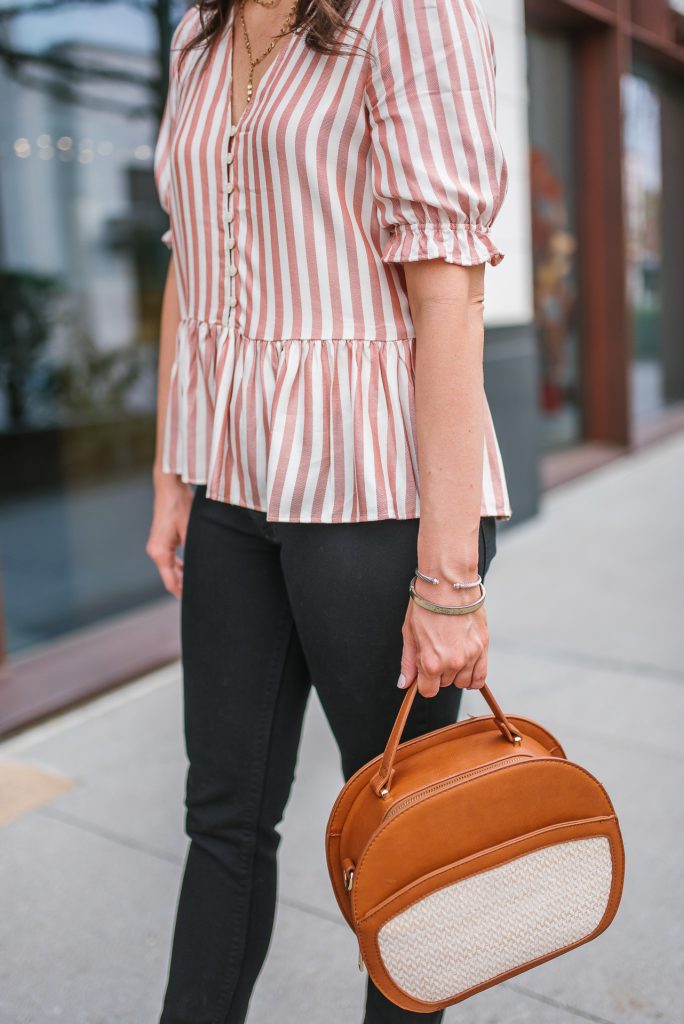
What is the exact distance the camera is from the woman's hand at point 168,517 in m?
1.67

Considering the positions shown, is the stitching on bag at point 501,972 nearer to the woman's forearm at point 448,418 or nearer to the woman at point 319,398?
the woman at point 319,398

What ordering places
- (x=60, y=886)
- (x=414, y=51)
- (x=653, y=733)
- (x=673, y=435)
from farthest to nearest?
(x=673, y=435)
(x=653, y=733)
(x=60, y=886)
(x=414, y=51)

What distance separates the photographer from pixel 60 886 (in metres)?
2.38

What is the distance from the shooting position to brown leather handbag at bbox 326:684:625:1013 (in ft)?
4.07

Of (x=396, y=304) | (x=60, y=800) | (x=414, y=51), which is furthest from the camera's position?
(x=60, y=800)

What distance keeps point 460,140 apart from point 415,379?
0.27 metres

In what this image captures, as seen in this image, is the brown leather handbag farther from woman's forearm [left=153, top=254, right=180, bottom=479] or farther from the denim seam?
woman's forearm [left=153, top=254, right=180, bottom=479]

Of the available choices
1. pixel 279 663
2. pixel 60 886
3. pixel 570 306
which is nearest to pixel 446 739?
pixel 279 663

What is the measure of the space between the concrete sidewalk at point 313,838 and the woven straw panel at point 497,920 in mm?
711

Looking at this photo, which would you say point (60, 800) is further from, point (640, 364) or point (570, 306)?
point (640, 364)

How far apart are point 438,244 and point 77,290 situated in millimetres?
8272

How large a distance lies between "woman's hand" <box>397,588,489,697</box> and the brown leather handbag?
0.03 m

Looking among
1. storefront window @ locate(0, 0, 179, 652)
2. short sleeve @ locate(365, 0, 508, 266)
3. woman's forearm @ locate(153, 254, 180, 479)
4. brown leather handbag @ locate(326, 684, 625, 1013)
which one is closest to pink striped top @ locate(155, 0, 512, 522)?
short sleeve @ locate(365, 0, 508, 266)

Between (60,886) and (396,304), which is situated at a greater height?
(396,304)
